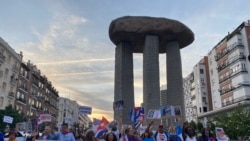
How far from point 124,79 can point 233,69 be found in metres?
28.2

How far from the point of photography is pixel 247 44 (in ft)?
154

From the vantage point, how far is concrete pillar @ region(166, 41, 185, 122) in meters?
26.3

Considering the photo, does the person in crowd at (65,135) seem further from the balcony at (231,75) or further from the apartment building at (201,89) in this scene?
the apartment building at (201,89)

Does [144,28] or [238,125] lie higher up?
[144,28]

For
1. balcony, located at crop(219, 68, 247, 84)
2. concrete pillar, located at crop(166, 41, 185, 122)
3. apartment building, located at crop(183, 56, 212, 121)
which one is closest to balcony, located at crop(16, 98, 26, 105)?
concrete pillar, located at crop(166, 41, 185, 122)

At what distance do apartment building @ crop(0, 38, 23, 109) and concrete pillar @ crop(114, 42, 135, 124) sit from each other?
24527 mm

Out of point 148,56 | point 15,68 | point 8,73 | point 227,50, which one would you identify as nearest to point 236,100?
point 227,50

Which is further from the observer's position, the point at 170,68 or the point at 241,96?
the point at 241,96

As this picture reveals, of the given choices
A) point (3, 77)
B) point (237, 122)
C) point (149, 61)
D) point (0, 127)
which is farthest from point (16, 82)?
point (237, 122)

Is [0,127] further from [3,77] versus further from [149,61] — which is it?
[149,61]

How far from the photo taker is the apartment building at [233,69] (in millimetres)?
46000

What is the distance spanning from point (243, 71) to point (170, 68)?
922 inches

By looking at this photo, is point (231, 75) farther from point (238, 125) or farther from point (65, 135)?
point (65, 135)

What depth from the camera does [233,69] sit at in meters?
49.1
